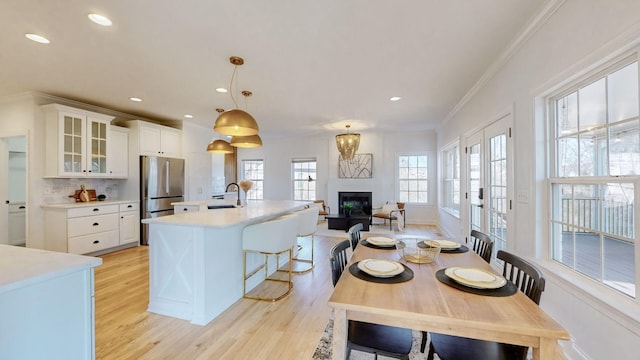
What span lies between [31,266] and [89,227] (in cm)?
375

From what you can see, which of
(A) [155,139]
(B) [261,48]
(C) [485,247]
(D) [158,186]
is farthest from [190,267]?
(A) [155,139]

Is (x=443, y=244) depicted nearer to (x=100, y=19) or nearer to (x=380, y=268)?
(x=380, y=268)

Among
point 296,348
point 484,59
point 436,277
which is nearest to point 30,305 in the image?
point 296,348

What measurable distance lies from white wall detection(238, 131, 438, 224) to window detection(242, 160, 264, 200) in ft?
0.77

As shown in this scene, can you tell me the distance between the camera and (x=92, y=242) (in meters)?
4.02

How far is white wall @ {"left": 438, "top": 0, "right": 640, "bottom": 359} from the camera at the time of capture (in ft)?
4.49

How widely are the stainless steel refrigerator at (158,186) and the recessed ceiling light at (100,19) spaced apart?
313 centimetres

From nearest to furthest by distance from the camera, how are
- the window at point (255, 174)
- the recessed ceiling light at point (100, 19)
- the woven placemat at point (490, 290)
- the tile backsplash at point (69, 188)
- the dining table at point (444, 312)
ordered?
the dining table at point (444, 312)
the woven placemat at point (490, 290)
the recessed ceiling light at point (100, 19)
the tile backsplash at point (69, 188)
the window at point (255, 174)

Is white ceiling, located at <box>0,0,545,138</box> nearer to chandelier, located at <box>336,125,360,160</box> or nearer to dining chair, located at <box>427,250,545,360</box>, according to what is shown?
chandelier, located at <box>336,125,360,160</box>

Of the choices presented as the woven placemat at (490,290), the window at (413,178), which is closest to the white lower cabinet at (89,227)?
the woven placemat at (490,290)

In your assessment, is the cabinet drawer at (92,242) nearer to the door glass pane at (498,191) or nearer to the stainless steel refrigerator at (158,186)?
the stainless steel refrigerator at (158,186)

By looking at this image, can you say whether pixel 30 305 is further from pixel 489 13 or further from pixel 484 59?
pixel 484 59

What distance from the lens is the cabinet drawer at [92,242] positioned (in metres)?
3.78

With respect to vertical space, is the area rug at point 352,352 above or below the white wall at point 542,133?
below
